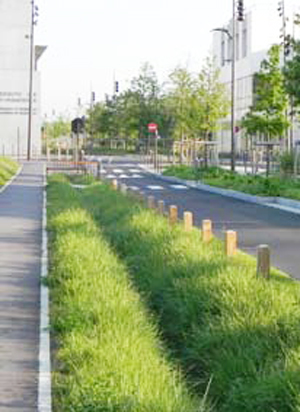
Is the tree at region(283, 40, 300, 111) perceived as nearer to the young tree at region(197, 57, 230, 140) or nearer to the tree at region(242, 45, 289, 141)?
the tree at region(242, 45, 289, 141)

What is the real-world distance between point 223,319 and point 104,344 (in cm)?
136

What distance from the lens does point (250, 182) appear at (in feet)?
121

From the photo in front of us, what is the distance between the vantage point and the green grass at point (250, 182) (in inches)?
1288

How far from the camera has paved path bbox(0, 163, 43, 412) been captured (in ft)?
26.0

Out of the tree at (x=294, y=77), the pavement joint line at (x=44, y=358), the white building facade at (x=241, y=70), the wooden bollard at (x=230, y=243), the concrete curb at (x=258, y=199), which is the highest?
the white building facade at (x=241, y=70)

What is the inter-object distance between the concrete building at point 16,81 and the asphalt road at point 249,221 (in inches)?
1941

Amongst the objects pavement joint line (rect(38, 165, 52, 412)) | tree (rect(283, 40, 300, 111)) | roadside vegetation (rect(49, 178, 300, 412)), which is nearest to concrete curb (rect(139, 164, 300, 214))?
tree (rect(283, 40, 300, 111))

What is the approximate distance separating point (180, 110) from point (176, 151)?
5701 mm

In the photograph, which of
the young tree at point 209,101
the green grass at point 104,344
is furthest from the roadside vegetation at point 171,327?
the young tree at point 209,101

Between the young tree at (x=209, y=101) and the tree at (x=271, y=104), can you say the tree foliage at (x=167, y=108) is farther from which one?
the tree at (x=271, y=104)

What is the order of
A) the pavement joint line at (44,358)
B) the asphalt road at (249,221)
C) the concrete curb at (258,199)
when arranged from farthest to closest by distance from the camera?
the concrete curb at (258,199) → the asphalt road at (249,221) → the pavement joint line at (44,358)

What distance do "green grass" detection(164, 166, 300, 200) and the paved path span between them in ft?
32.0

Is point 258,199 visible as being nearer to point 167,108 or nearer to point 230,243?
point 230,243

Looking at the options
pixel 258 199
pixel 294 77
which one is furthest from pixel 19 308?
pixel 294 77
